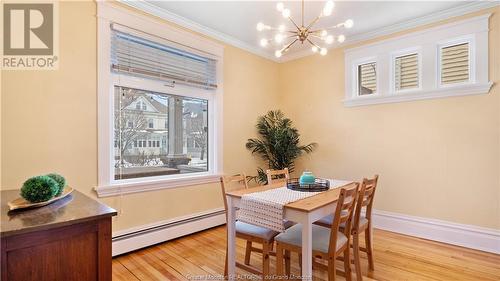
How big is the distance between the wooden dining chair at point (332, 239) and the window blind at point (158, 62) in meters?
2.21

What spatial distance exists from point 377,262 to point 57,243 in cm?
264

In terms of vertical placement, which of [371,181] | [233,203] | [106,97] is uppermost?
[106,97]

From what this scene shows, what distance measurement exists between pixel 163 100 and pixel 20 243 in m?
2.30

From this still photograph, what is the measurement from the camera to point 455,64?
305cm

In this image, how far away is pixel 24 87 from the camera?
213 cm

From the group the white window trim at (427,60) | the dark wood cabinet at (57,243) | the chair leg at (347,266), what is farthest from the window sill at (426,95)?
the dark wood cabinet at (57,243)

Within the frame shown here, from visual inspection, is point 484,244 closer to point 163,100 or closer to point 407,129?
point 407,129

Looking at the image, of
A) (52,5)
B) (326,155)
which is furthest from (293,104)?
(52,5)

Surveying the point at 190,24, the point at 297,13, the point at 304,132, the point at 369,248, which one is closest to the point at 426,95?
the point at 304,132

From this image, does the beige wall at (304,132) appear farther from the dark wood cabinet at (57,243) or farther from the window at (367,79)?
the dark wood cabinet at (57,243)

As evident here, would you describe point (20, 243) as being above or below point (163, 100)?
below

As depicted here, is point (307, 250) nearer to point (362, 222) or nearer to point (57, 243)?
point (362, 222)

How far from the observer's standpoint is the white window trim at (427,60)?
9.33 feet

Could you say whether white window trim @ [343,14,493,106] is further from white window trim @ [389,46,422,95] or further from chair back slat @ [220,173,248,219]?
chair back slat @ [220,173,248,219]
